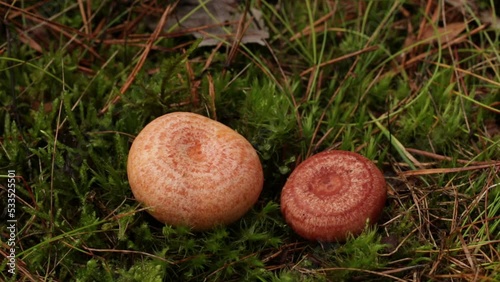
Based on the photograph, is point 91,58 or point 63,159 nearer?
point 63,159

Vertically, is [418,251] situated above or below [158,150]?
below

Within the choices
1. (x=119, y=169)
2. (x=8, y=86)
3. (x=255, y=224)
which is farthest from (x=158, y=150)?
(x=8, y=86)

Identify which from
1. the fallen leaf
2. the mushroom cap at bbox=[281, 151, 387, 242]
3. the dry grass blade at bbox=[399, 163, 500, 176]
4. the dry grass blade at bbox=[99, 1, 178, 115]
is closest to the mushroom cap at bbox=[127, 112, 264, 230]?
the mushroom cap at bbox=[281, 151, 387, 242]

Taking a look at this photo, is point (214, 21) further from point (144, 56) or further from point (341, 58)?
point (341, 58)

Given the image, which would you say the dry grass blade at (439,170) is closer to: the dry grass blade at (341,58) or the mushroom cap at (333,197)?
the mushroom cap at (333,197)

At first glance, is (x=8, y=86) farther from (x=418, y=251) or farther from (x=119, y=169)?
(x=418, y=251)

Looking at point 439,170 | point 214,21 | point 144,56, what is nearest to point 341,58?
point 214,21

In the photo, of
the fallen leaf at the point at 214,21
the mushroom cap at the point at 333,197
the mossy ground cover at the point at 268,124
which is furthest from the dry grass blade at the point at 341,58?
the mushroom cap at the point at 333,197
